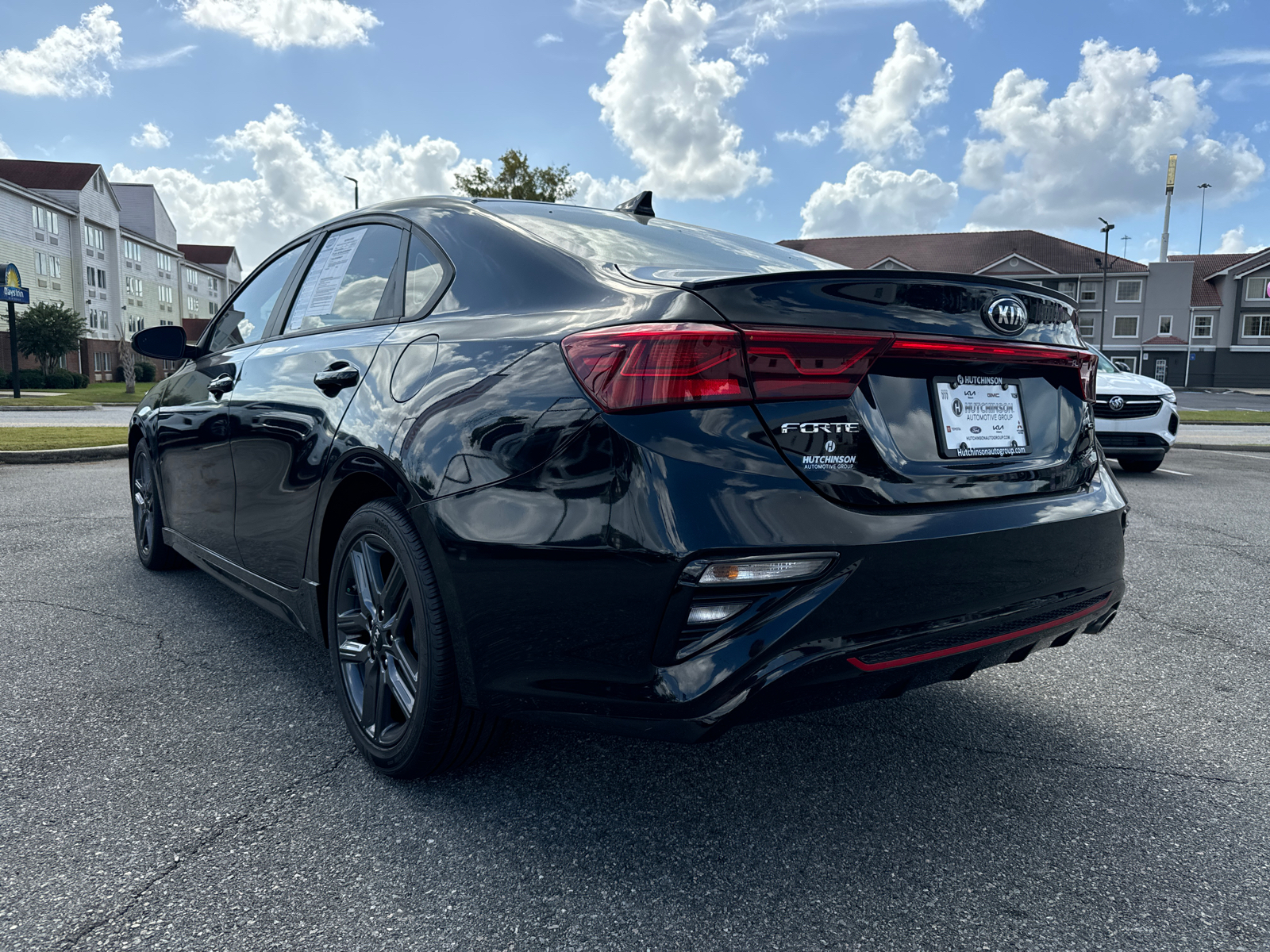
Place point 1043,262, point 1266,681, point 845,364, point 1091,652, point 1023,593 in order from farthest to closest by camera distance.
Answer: point 1043,262 → point 1091,652 → point 1266,681 → point 1023,593 → point 845,364

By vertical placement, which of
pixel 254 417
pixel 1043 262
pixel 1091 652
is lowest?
pixel 1091 652

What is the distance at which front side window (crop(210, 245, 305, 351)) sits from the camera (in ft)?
12.1

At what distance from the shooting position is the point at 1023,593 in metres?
2.25

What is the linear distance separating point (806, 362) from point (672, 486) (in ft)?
1.32

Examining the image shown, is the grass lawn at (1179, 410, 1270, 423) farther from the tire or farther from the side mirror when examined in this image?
the tire

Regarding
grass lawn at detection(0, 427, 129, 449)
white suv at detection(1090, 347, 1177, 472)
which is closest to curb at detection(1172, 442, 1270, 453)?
white suv at detection(1090, 347, 1177, 472)

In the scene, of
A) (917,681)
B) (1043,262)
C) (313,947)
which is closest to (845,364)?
(917,681)

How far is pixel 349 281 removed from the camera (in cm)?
312

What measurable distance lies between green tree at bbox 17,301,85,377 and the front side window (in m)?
47.9

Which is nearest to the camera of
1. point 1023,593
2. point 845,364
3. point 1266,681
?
point 845,364

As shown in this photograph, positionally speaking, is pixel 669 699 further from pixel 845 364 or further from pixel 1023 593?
pixel 1023 593

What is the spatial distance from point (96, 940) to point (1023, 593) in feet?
7.03

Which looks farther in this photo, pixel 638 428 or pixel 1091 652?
pixel 1091 652

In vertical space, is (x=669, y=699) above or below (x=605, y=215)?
Result: below
